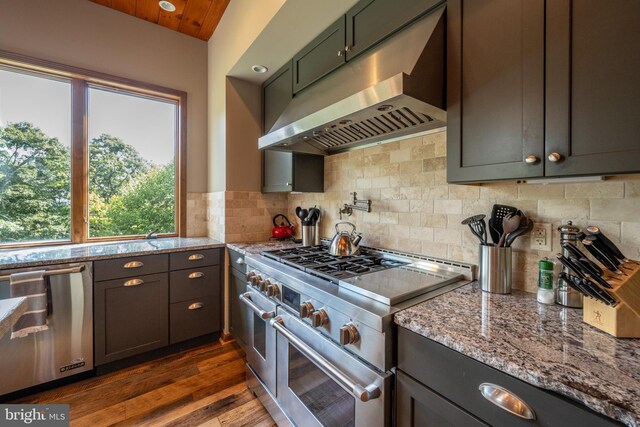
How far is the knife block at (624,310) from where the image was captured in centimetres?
77

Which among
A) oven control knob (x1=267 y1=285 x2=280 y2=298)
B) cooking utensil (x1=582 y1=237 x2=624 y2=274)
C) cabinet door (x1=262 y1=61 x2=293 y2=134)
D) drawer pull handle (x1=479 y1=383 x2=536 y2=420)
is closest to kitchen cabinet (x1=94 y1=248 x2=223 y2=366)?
oven control knob (x1=267 y1=285 x2=280 y2=298)

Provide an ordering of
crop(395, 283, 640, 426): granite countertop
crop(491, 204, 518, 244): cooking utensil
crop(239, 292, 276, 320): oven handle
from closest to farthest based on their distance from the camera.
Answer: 1. crop(395, 283, 640, 426): granite countertop
2. crop(491, 204, 518, 244): cooking utensil
3. crop(239, 292, 276, 320): oven handle

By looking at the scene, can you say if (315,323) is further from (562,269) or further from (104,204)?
(104,204)

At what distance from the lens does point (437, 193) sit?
1.53m

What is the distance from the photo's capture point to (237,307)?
230 centimetres

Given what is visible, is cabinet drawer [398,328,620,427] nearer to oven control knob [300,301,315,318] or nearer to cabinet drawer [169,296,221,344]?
oven control knob [300,301,315,318]

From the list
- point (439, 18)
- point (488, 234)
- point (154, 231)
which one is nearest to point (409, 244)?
point (488, 234)

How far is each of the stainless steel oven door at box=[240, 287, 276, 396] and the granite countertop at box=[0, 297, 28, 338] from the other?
39.1 inches

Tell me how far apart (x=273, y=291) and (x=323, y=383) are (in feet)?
1.77

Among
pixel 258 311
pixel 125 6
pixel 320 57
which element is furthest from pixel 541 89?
pixel 125 6

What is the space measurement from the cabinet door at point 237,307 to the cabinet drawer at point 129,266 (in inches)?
21.3

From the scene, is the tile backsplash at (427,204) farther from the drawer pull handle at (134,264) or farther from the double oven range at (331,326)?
the drawer pull handle at (134,264)

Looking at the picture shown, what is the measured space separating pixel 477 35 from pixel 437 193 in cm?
74

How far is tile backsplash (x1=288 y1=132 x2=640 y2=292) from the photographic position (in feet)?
3.32
